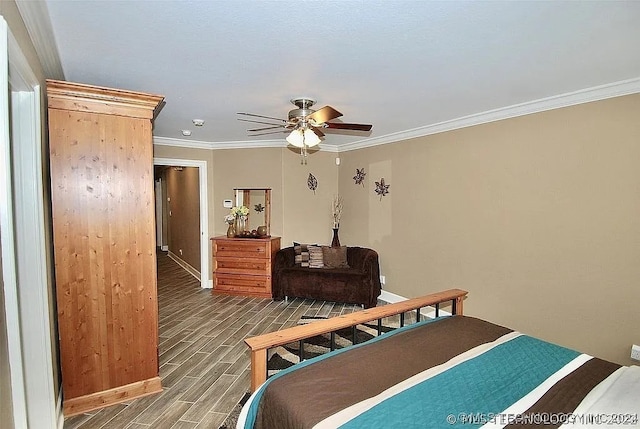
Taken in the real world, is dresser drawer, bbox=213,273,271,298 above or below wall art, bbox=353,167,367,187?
below

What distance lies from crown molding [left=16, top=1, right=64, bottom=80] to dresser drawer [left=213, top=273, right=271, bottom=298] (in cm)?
363

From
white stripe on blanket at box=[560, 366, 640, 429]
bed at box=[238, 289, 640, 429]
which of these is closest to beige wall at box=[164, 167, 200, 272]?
bed at box=[238, 289, 640, 429]

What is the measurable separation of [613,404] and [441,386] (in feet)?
2.21

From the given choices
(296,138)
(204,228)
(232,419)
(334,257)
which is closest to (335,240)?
(334,257)

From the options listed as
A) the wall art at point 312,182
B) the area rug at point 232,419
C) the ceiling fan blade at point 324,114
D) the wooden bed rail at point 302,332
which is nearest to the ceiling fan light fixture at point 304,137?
the ceiling fan blade at point 324,114

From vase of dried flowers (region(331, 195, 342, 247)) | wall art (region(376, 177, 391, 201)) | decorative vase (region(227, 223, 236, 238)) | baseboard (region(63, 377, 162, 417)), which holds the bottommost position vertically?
baseboard (region(63, 377, 162, 417))

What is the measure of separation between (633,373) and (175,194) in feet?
27.3

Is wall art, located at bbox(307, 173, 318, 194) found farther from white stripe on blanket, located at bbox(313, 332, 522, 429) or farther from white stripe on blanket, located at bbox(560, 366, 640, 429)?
white stripe on blanket, located at bbox(560, 366, 640, 429)

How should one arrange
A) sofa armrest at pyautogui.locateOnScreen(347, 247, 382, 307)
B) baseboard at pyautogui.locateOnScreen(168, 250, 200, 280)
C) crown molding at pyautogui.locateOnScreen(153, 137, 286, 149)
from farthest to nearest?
baseboard at pyautogui.locateOnScreen(168, 250, 200, 280) → crown molding at pyautogui.locateOnScreen(153, 137, 286, 149) → sofa armrest at pyautogui.locateOnScreen(347, 247, 382, 307)

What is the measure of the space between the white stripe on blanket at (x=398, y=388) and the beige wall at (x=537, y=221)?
5.19ft

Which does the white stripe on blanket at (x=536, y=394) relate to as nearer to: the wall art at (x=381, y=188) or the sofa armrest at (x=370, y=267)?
the sofa armrest at (x=370, y=267)

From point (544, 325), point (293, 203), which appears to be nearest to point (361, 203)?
point (293, 203)

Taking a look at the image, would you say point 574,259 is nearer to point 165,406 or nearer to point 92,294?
point 165,406

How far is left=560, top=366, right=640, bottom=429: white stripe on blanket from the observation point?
1.29 meters
